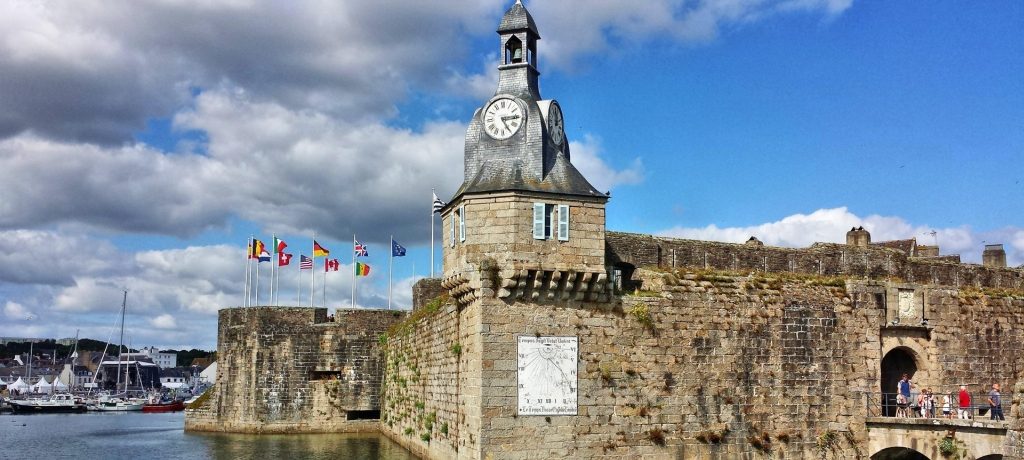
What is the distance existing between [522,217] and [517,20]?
6.43 metres

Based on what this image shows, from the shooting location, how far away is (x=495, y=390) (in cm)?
2152

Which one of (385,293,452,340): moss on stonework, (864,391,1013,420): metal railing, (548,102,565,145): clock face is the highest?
(548,102,565,145): clock face

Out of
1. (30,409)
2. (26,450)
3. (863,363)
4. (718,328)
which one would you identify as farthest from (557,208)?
(30,409)

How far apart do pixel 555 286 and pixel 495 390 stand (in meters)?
3.07

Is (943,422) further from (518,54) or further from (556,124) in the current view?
(518,54)

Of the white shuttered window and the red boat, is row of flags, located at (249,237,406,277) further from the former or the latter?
the red boat

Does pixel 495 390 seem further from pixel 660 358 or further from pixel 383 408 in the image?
pixel 383 408

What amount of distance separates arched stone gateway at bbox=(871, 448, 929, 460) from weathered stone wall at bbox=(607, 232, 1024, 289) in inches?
223

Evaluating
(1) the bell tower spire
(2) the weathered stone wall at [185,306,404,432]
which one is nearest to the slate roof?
(1) the bell tower spire

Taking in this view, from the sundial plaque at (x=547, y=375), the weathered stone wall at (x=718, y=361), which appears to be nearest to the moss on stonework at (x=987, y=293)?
the weathered stone wall at (x=718, y=361)

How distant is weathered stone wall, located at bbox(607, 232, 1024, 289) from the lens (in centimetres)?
2544

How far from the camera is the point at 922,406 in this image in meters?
24.9

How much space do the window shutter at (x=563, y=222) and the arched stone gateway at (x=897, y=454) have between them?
1143cm

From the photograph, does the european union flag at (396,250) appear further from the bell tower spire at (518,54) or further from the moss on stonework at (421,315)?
the bell tower spire at (518,54)
